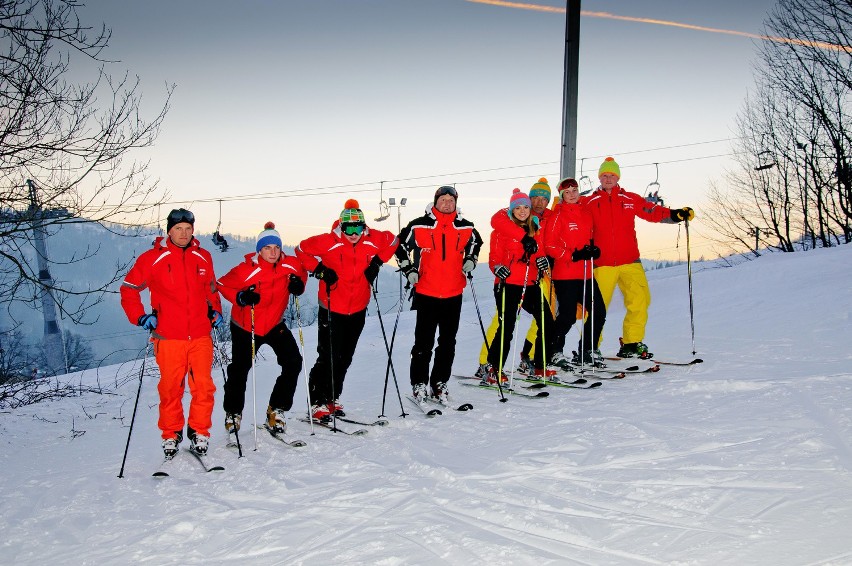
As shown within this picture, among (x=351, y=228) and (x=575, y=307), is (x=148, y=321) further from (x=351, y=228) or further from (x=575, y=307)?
(x=575, y=307)

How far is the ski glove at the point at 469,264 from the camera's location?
235 inches

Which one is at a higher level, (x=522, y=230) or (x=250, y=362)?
(x=522, y=230)

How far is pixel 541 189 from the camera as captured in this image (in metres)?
7.37

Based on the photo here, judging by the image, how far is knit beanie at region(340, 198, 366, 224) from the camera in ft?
18.7

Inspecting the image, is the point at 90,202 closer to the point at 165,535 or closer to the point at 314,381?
the point at 314,381

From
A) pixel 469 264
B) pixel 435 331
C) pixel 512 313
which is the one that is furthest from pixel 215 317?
pixel 512 313

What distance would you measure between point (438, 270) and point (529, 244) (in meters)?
1.05

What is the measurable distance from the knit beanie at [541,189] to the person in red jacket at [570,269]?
24cm

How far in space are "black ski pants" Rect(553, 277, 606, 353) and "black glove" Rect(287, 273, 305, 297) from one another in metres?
2.83

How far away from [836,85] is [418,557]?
20.1 m

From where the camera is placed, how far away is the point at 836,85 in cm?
1828

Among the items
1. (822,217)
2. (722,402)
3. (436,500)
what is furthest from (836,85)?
(436,500)

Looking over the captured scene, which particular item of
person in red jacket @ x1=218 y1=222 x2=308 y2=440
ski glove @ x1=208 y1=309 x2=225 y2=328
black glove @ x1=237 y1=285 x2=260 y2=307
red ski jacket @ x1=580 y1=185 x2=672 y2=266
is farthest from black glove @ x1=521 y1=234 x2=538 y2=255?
ski glove @ x1=208 y1=309 x2=225 y2=328

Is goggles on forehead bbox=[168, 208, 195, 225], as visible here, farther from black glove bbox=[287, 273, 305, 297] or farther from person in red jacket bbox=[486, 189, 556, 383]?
person in red jacket bbox=[486, 189, 556, 383]
